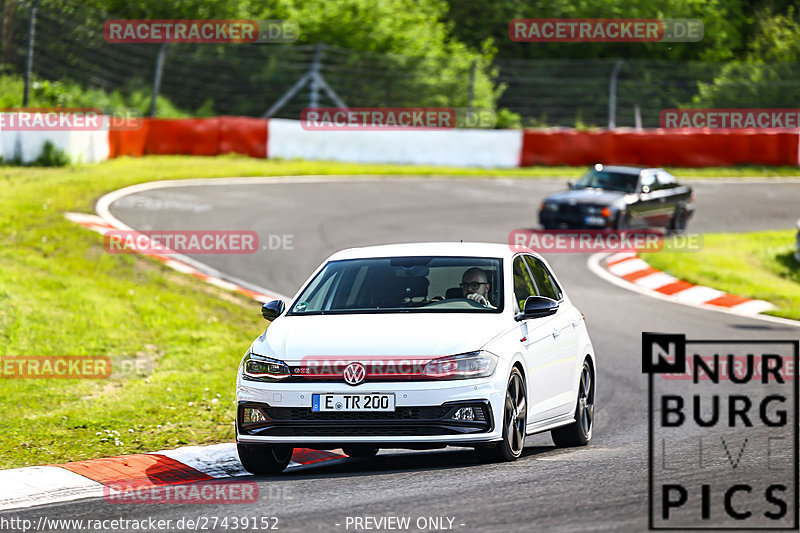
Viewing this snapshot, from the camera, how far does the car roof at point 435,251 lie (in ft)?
30.1

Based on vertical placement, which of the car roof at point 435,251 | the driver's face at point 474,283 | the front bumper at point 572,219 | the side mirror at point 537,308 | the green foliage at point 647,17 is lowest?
the front bumper at point 572,219

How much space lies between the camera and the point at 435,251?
9242 millimetres

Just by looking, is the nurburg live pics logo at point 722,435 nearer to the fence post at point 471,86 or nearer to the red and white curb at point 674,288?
the red and white curb at point 674,288

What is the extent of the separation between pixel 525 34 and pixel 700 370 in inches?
1696

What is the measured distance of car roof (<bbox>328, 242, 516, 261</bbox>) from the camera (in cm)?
917

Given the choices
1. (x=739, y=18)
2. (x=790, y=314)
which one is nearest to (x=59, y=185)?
(x=790, y=314)

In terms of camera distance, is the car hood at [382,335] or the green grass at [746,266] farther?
the green grass at [746,266]

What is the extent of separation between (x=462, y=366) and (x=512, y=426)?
0.58m

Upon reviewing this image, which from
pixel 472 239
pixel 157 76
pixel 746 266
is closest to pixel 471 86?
pixel 157 76

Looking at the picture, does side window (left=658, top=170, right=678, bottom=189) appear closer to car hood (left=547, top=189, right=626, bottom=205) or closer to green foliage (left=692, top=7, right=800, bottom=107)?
car hood (left=547, top=189, right=626, bottom=205)

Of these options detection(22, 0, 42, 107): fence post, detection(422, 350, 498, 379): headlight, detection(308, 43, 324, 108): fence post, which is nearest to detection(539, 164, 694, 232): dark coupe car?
detection(22, 0, 42, 107): fence post

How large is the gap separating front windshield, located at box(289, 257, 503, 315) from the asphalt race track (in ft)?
3.49

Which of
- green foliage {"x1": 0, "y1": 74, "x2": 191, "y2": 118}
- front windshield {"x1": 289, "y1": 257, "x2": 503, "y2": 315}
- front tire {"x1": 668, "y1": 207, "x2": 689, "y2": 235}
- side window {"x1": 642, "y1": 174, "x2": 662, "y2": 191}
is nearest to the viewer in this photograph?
front windshield {"x1": 289, "y1": 257, "x2": 503, "y2": 315}

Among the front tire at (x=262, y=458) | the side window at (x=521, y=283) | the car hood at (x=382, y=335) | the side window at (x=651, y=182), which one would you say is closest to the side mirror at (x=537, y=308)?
the car hood at (x=382, y=335)
